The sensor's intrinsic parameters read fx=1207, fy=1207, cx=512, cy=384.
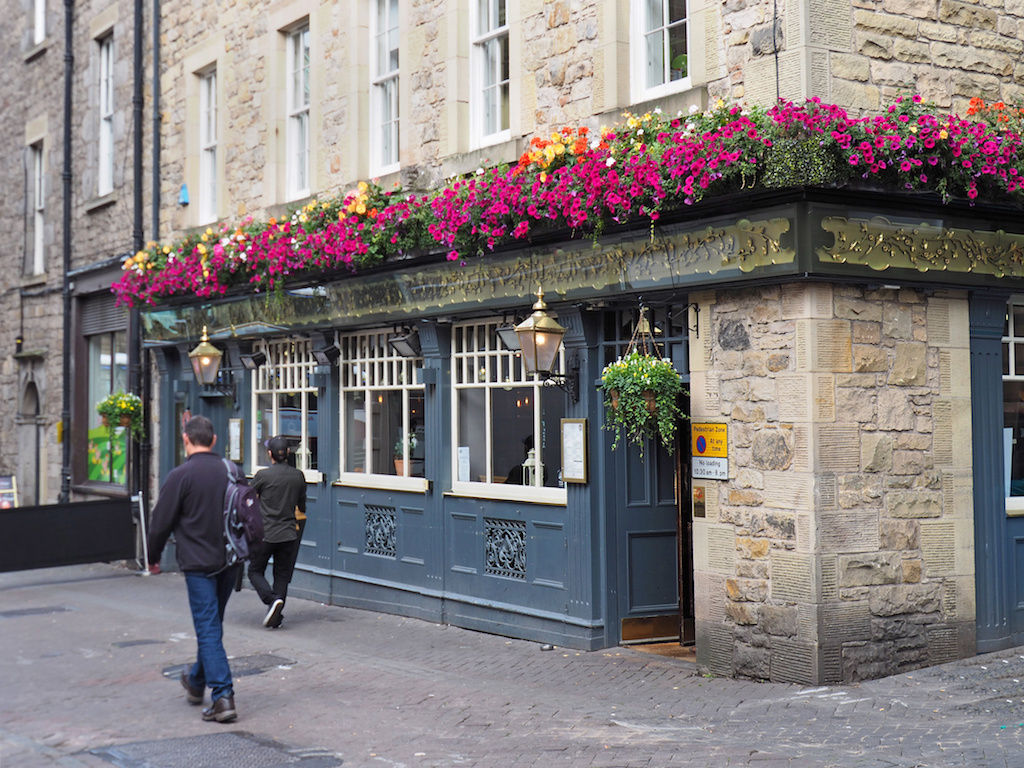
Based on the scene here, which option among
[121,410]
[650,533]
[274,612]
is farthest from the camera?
[121,410]

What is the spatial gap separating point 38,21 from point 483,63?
39.7ft

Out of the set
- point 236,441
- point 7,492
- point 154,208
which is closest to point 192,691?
point 236,441

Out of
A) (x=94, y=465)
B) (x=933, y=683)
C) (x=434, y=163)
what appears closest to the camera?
(x=933, y=683)

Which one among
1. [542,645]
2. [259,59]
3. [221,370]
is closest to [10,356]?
[221,370]

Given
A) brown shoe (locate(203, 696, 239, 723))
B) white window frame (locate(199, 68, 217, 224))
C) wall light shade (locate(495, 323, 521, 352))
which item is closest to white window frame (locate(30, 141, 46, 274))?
white window frame (locate(199, 68, 217, 224))

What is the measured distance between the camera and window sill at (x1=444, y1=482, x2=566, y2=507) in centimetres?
1020

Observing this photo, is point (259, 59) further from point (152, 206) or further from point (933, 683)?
point (933, 683)

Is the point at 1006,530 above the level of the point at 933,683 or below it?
above

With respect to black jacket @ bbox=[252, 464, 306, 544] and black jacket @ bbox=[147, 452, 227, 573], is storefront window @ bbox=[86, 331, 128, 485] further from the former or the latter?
black jacket @ bbox=[147, 452, 227, 573]

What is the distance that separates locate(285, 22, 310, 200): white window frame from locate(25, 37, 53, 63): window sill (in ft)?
24.1

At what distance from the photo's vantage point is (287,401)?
1409 cm

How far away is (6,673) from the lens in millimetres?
9188

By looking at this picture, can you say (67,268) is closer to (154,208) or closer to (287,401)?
(154,208)

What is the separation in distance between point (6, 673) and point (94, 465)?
30.8 ft
